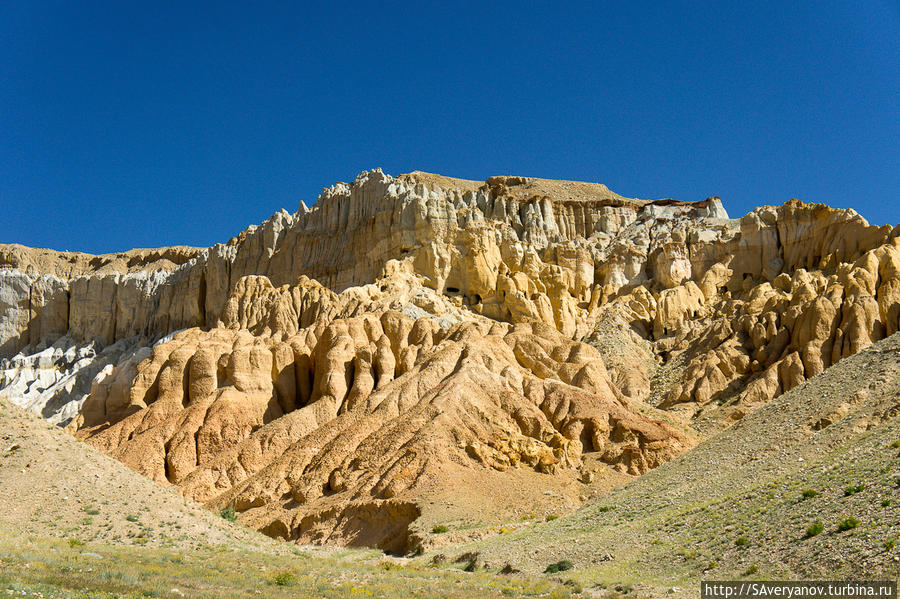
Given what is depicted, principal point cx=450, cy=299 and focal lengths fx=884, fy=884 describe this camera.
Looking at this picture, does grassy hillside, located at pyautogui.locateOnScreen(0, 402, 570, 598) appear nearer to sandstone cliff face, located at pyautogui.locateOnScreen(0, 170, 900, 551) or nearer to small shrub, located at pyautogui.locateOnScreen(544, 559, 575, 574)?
small shrub, located at pyautogui.locateOnScreen(544, 559, 575, 574)

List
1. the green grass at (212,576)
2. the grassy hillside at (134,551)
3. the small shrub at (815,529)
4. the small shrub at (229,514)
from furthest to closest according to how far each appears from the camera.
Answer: the small shrub at (229,514), the small shrub at (815,529), the grassy hillside at (134,551), the green grass at (212,576)

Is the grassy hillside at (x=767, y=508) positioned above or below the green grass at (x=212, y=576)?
above

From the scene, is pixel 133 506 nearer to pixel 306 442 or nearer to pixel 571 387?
pixel 306 442

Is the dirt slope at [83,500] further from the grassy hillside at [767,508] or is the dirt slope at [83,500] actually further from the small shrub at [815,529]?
the small shrub at [815,529]

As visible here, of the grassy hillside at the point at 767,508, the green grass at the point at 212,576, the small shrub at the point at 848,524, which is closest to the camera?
the green grass at the point at 212,576

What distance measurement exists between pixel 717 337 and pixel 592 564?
54.1 metres

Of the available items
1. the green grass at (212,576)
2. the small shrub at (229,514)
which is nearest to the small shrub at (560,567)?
the green grass at (212,576)

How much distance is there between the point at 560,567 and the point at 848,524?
10.8 meters

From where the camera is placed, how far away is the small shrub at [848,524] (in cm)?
2461

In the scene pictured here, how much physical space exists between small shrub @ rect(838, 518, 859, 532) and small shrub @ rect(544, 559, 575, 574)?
33.4 ft

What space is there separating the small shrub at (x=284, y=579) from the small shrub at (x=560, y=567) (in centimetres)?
947

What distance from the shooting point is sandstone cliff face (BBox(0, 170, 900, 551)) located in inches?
2162

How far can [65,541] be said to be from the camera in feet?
105

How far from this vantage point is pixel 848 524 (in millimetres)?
24734
